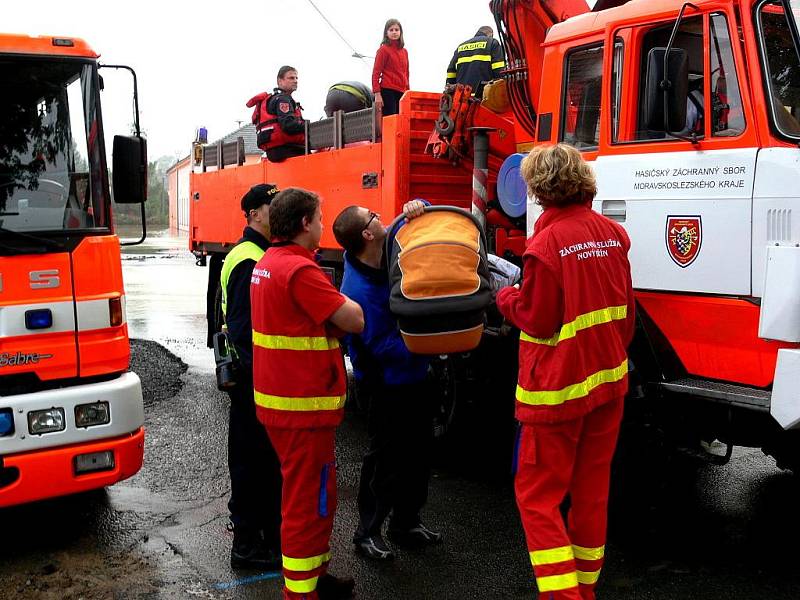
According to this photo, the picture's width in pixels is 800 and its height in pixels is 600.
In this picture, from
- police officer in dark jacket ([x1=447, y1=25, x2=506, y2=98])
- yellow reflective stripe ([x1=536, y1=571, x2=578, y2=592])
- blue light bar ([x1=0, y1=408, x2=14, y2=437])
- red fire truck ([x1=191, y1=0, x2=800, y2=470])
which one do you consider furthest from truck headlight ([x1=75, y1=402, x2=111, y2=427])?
police officer in dark jacket ([x1=447, y1=25, x2=506, y2=98])

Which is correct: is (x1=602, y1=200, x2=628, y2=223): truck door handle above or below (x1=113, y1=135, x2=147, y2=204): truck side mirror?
below

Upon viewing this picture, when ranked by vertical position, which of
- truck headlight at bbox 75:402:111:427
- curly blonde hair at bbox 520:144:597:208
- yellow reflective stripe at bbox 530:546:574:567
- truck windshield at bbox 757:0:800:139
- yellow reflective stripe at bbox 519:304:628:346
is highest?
truck windshield at bbox 757:0:800:139

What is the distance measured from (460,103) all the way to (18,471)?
3418 millimetres

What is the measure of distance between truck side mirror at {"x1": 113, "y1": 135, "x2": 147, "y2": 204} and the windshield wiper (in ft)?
1.71

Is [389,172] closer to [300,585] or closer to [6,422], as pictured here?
[6,422]

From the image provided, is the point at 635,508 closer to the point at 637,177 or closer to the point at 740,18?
the point at 637,177

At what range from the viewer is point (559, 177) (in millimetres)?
3381

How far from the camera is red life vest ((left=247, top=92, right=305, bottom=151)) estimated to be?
24.6 feet

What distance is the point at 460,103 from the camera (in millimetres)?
5625

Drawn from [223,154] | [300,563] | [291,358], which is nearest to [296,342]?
[291,358]

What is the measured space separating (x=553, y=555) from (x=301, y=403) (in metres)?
1.16

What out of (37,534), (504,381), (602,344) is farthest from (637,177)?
(37,534)

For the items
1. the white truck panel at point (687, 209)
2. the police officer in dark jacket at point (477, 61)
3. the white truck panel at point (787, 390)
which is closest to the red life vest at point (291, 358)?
the white truck panel at point (687, 209)

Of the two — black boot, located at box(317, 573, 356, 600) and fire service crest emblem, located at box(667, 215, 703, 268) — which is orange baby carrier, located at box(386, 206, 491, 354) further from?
black boot, located at box(317, 573, 356, 600)
